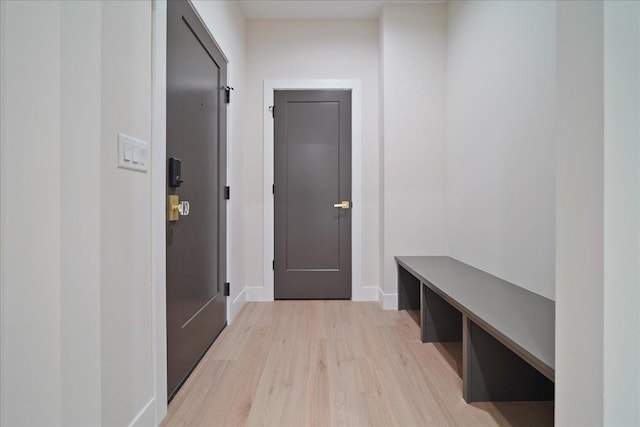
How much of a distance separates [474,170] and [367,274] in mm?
1355

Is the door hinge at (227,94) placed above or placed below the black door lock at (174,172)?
above

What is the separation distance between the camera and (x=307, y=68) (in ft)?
10.7

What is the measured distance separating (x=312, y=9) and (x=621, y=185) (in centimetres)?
298

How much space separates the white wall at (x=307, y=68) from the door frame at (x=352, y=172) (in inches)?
1.9

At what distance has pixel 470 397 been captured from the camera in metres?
1.57

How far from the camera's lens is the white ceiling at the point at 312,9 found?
2969mm

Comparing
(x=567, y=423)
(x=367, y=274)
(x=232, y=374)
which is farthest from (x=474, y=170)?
(x=232, y=374)

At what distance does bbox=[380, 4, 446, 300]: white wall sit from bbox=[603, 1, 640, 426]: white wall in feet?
7.30

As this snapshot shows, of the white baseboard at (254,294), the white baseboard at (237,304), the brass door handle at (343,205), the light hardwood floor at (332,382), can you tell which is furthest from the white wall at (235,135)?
the brass door handle at (343,205)

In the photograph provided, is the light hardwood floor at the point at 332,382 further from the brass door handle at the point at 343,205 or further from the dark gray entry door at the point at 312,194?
the brass door handle at the point at 343,205

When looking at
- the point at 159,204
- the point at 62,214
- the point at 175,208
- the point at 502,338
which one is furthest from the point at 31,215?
the point at 502,338

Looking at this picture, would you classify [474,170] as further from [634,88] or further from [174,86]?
[174,86]

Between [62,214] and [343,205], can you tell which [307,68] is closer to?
[343,205]

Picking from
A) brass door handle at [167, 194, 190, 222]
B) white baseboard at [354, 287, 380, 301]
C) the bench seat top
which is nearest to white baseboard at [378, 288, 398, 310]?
white baseboard at [354, 287, 380, 301]
